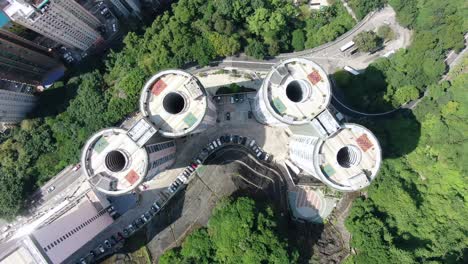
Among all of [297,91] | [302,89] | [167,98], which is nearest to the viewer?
[167,98]

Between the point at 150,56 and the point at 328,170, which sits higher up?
the point at 150,56

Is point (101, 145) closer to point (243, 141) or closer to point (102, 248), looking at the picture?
point (102, 248)

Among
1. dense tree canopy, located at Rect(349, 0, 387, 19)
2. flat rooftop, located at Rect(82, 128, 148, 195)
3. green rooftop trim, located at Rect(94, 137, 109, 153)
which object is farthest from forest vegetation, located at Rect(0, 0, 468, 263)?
green rooftop trim, located at Rect(94, 137, 109, 153)

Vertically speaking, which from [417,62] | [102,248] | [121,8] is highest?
[121,8]

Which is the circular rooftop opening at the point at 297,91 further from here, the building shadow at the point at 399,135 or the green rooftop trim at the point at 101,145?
the green rooftop trim at the point at 101,145

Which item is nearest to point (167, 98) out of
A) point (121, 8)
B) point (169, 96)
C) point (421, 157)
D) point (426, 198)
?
point (169, 96)

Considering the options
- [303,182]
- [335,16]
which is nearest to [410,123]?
[303,182]
